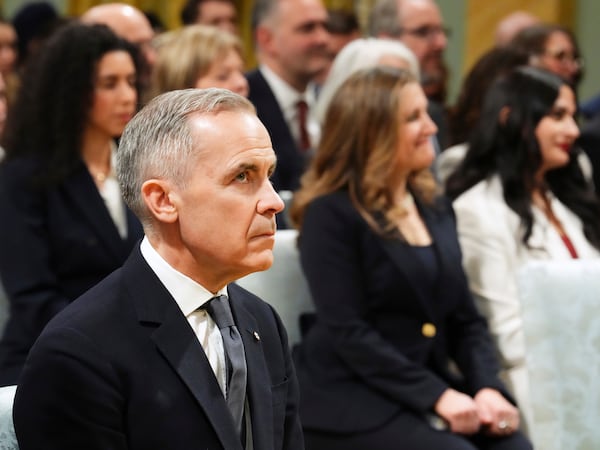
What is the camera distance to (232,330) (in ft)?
5.44

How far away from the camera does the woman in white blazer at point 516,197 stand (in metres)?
3.07

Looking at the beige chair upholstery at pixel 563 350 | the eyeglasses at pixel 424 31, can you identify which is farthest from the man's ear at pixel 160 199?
the eyeglasses at pixel 424 31

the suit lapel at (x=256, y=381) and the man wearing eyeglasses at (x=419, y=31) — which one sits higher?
the suit lapel at (x=256, y=381)

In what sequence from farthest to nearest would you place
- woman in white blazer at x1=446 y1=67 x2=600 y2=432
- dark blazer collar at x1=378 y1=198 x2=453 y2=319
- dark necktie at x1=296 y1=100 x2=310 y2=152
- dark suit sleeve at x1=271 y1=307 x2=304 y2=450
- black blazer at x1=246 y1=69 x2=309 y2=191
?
dark necktie at x1=296 y1=100 x2=310 y2=152 → black blazer at x1=246 y1=69 x2=309 y2=191 → woman in white blazer at x1=446 y1=67 x2=600 y2=432 → dark blazer collar at x1=378 y1=198 x2=453 y2=319 → dark suit sleeve at x1=271 y1=307 x2=304 y2=450

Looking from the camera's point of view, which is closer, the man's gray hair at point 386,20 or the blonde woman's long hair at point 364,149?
the blonde woman's long hair at point 364,149

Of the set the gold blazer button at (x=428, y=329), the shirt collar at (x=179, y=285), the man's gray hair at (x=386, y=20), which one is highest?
the shirt collar at (x=179, y=285)

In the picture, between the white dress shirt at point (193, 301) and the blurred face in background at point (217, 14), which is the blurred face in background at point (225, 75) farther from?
the white dress shirt at point (193, 301)

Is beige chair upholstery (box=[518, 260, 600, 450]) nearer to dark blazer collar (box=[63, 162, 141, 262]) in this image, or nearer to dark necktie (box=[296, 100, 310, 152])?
dark blazer collar (box=[63, 162, 141, 262])

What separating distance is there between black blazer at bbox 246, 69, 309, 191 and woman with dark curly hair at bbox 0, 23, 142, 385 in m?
0.80

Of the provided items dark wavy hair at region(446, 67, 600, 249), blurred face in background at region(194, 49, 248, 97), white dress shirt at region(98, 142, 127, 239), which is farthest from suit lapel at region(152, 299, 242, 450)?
blurred face in background at region(194, 49, 248, 97)

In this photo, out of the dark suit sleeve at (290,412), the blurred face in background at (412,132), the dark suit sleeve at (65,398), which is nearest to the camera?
the dark suit sleeve at (65,398)

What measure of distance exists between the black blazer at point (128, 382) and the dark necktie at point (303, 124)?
2.45m

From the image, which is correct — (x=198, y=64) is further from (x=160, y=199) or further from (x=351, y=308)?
(x=160, y=199)

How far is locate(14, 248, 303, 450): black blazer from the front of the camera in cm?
146
